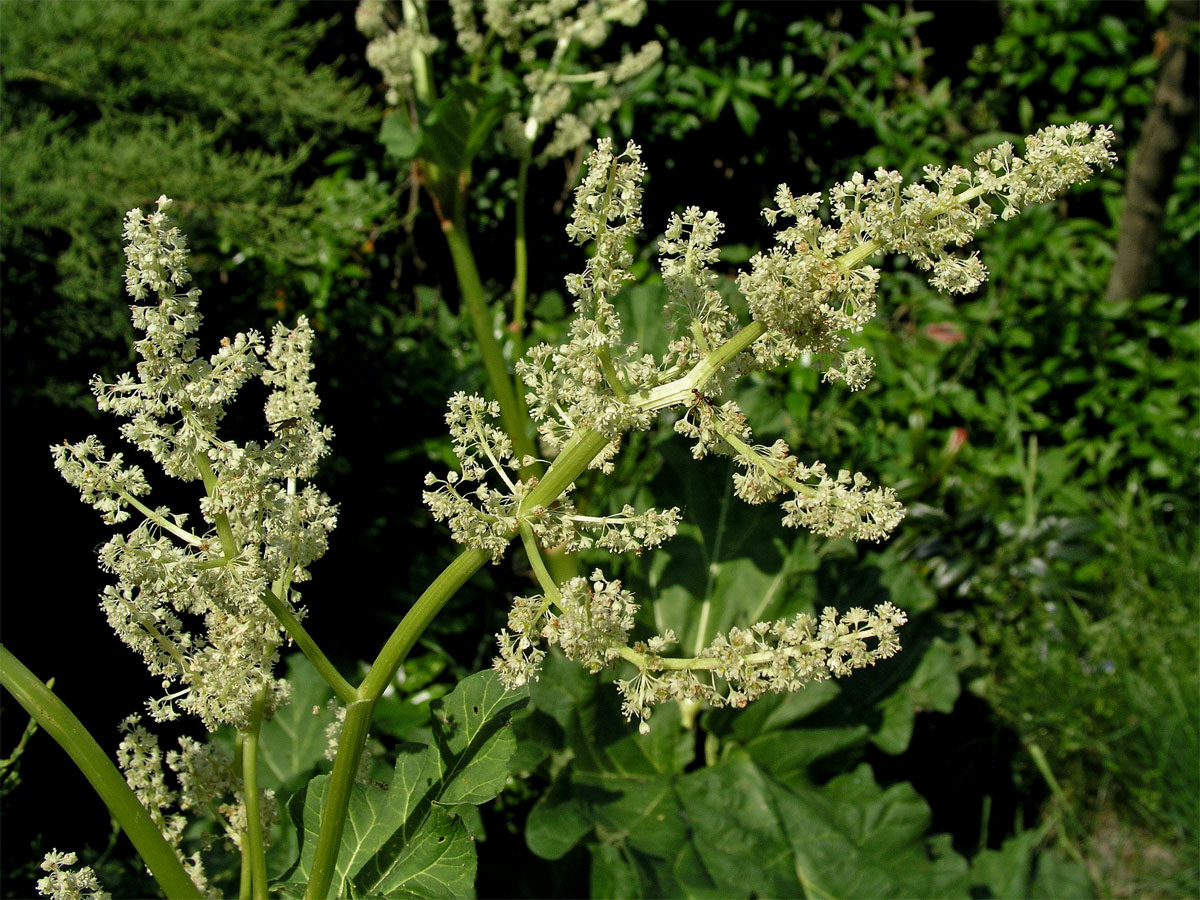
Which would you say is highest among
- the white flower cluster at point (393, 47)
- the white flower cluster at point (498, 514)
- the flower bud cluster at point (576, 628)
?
Answer: the white flower cluster at point (393, 47)

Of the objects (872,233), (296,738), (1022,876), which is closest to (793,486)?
(872,233)

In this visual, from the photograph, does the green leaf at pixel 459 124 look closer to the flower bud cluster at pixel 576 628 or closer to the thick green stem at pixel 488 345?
the thick green stem at pixel 488 345

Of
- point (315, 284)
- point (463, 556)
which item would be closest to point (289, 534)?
point (463, 556)

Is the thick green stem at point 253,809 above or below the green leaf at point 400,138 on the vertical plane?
below

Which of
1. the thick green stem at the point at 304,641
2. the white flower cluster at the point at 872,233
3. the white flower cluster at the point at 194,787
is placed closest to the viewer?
the white flower cluster at the point at 872,233

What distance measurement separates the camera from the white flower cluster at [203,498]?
1219mm

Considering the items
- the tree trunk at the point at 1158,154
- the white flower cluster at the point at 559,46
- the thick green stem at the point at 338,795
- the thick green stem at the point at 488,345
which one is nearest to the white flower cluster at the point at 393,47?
the white flower cluster at the point at 559,46

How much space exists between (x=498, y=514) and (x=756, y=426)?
2.47 meters

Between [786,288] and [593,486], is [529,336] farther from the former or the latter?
[786,288]

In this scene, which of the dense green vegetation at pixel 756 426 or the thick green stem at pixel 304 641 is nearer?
the thick green stem at pixel 304 641

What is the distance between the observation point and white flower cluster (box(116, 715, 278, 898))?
1.52 meters

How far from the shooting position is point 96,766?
1.25 metres

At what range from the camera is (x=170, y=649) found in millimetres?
1346

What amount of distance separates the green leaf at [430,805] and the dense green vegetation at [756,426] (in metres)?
1.11
